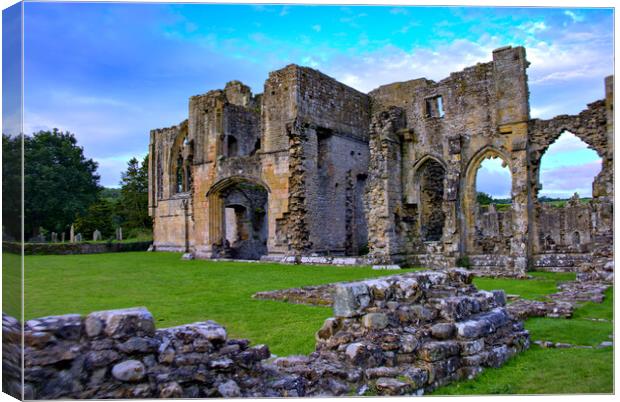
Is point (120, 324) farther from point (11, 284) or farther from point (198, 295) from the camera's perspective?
point (198, 295)

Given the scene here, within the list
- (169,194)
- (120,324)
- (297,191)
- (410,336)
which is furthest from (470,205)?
(169,194)

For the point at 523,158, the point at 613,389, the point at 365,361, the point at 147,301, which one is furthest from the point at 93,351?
the point at 523,158

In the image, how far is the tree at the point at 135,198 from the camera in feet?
142

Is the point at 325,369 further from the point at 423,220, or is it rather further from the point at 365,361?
the point at 423,220

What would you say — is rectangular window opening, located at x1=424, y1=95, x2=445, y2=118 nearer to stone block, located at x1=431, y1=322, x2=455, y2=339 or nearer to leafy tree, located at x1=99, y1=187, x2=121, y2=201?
stone block, located at x1=431, y1=322, x2=455, y2=339

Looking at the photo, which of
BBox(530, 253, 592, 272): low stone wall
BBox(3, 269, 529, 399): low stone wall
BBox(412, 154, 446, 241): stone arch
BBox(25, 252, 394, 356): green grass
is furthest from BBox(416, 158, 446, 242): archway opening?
BBox(3, 269, 529, 399): low stone wall

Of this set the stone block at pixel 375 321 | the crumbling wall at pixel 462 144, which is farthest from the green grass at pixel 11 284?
the crumbling wall at pixel 462 144

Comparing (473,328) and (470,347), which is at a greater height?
(473,328)

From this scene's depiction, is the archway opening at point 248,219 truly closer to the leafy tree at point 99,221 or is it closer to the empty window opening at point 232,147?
the empty window opening at point 232,147

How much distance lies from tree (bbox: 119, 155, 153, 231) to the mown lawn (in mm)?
26601

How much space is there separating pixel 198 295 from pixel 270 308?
7.81ft

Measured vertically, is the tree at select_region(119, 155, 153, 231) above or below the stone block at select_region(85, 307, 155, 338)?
above

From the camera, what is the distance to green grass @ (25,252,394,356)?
24.0ft

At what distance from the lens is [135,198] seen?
147ft
